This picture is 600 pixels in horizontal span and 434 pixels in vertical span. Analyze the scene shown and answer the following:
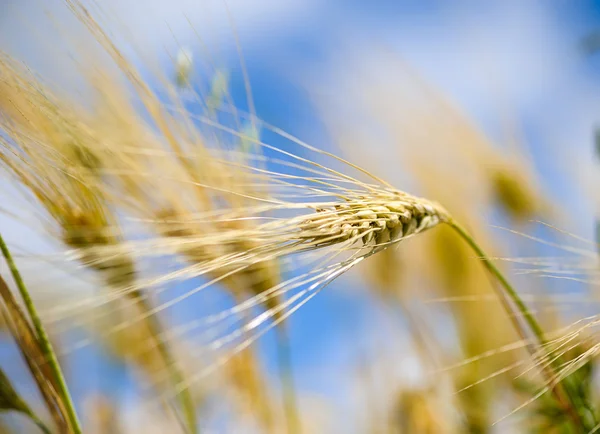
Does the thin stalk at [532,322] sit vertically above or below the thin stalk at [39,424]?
below

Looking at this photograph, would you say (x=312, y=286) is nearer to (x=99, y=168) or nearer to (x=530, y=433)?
(x=99, y=168)

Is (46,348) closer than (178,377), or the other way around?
(46,348)

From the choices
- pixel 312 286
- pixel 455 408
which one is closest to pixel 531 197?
pixel 455 408

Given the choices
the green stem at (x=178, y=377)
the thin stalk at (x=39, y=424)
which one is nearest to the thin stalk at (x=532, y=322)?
the green stem at (x=178, y=377)

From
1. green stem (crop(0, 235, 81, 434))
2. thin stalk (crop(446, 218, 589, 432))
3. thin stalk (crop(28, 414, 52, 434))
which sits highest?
green stem (crop(0, 235, 81, 434))

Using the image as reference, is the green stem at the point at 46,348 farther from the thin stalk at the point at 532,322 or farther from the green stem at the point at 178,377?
the thin stalk at the point at 532,322

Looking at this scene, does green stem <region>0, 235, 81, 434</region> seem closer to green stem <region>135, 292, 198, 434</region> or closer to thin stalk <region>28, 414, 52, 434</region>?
thin stalk <region>28, 414, 52, 434</region>

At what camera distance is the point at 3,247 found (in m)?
0.48

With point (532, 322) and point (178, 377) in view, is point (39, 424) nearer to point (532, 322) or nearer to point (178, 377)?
point (178, 377)

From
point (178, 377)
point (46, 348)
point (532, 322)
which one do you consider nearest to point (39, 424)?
point (46, 348)

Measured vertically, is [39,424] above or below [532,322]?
above

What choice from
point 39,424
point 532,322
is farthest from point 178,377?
point 532,322

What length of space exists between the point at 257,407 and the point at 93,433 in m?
0.37

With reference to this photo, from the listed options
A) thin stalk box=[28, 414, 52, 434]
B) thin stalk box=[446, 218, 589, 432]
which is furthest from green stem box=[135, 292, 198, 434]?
thin stalk box=[446, 218, 589, 432]
